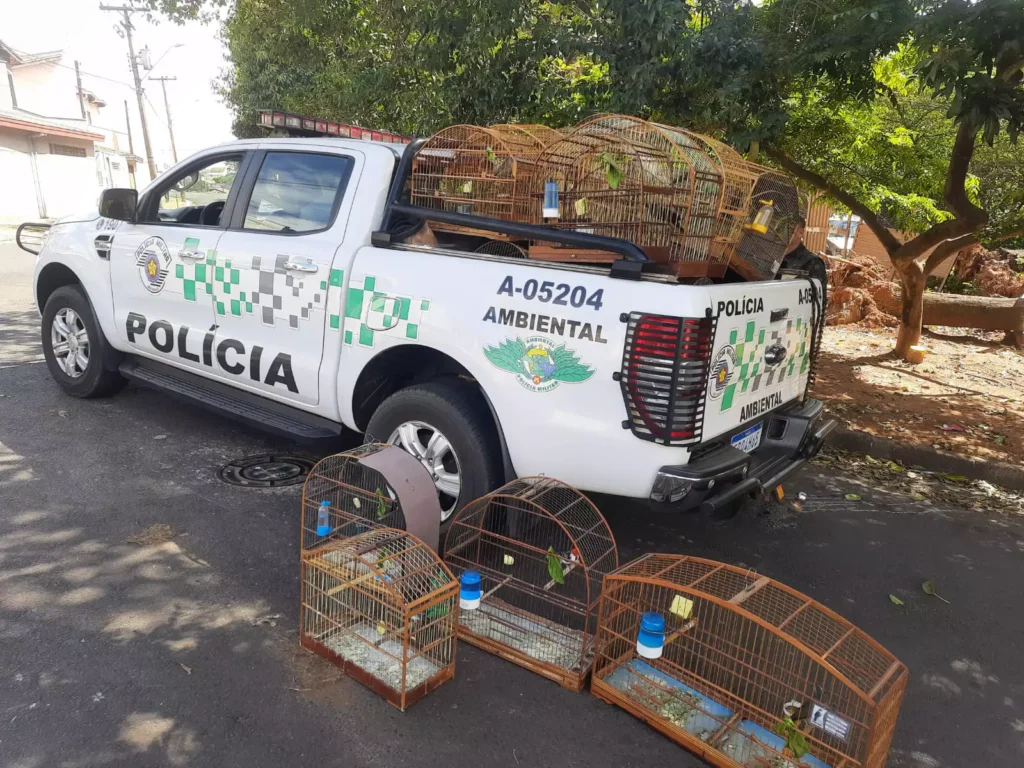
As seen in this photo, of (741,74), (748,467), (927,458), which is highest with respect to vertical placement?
(741,74)

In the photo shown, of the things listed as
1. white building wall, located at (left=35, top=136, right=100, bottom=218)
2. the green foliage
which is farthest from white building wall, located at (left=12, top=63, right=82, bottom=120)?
the green foliage

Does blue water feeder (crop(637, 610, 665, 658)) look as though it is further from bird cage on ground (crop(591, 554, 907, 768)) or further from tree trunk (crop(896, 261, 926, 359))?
tree trunk (crop(896, 261, 926, 359))

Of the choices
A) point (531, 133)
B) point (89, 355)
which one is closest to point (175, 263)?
point (89, 355)

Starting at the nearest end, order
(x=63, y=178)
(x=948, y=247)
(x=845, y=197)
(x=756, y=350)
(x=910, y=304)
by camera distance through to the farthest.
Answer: (x=756, y=350)
(x=948, y=247)
(x=845, y=197)
(x=910, y=304)
(x=63, y=178)

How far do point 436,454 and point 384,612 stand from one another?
1.05 meters

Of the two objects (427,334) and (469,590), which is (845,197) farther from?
(469,590)

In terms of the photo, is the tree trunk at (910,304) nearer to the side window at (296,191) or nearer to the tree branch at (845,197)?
the tree branch at (845,197)

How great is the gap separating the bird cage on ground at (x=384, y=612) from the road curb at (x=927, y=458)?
369 centimetres

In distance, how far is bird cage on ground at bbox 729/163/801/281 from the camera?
365 cm

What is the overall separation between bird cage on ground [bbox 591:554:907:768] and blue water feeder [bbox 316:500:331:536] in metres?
1.26

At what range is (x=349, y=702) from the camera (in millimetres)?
2785

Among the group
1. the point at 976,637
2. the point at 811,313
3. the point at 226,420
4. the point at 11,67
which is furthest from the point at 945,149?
the point at 11,67

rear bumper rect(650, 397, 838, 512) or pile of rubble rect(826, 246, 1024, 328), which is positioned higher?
rear bumper rect(650, 397, 838, 512)

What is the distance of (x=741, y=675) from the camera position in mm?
2709
